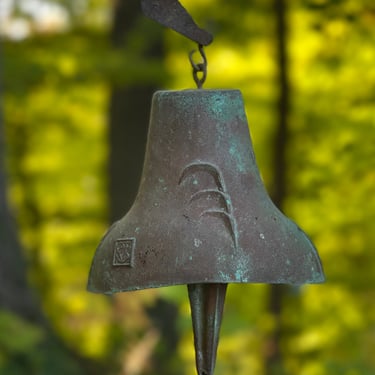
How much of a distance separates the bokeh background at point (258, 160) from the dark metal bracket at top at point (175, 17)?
2.62 meters

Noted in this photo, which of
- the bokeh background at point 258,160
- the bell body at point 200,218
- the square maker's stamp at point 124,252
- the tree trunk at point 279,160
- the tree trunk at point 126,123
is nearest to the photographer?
the bell body at point 200,218

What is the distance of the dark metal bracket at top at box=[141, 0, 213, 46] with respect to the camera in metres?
4.14

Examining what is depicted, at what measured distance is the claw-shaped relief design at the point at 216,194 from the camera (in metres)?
4.05

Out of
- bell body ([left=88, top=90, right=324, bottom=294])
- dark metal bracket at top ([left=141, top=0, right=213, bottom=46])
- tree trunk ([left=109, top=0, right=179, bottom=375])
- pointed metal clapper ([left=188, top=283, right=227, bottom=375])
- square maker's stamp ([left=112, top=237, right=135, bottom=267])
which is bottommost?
tree trunk ([left=109, top=0, right=179, bottom=375])

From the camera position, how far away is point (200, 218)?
159 inches

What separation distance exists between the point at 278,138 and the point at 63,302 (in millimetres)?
4453

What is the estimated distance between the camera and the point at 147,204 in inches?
167

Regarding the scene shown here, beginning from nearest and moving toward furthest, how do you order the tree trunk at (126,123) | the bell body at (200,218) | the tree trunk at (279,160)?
the bell body at (200,218)
the tree trunk at (279,160)
the tree trunk at (126,123)

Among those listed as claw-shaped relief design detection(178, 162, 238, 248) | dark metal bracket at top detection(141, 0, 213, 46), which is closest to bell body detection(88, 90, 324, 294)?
claw-shaped relief design detection(178, 162, 238, 248)

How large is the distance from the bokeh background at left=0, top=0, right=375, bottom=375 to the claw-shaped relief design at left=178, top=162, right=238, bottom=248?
2.72 meters

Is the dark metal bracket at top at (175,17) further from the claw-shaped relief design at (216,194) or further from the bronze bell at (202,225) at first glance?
the claw-shaped relief design at (216,194)

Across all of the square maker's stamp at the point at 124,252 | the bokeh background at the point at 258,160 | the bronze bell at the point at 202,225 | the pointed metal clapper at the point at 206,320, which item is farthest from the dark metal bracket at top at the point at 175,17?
the bokeh background at the point at 258,160

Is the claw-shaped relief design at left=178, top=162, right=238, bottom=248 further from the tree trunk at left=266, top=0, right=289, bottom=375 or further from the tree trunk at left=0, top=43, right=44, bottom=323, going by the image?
the tree trunk at left=0, top=43, right=44, bottom=323

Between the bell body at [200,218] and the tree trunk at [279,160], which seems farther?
the tree trunk at [279,160]
